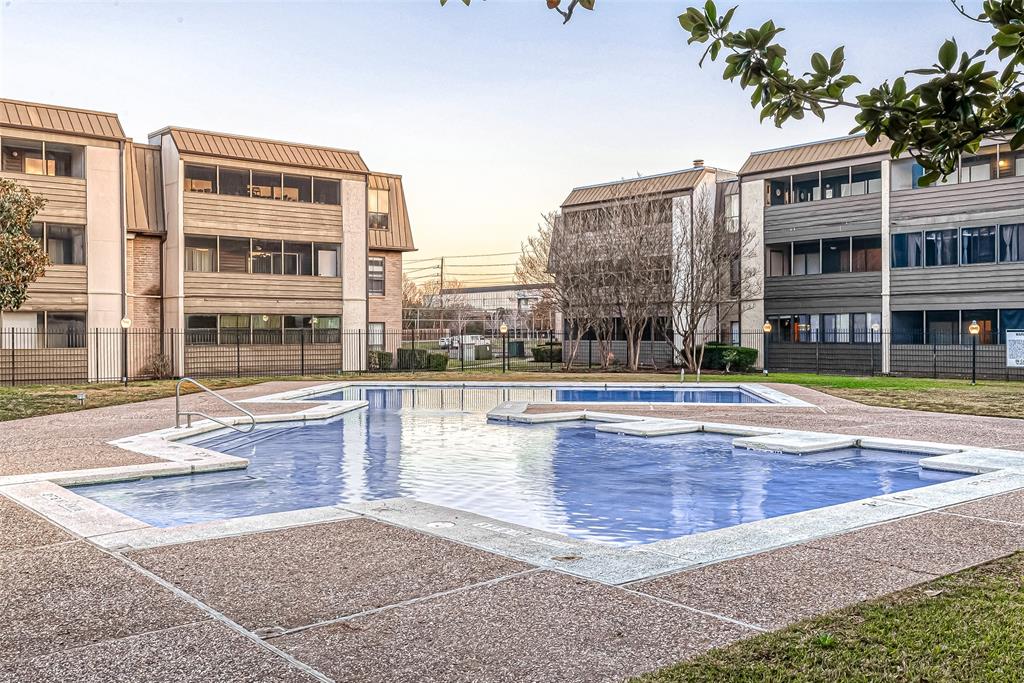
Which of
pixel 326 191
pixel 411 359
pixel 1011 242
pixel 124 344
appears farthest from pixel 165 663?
pixel 1011 242

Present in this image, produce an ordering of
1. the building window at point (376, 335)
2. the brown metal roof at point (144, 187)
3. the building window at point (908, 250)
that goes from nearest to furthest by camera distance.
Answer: the brown metal roof at point (144, 187)
the building window at point (908, 250)
the building window at point (376, 335)

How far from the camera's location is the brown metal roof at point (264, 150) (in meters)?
30.5

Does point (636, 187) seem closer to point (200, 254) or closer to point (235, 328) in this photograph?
point (235, 328)

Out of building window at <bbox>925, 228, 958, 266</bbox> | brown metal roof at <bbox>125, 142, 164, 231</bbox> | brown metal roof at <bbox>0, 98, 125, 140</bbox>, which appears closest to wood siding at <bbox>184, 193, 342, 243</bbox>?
brown metal roof at <bbox>125, 142, 164, 231</bbox>

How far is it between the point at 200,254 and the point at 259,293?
96.2 inches

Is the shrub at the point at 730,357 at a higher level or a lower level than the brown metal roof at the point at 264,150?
lower

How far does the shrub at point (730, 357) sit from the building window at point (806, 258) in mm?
4228

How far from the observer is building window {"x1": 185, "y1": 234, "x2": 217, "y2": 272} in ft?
101

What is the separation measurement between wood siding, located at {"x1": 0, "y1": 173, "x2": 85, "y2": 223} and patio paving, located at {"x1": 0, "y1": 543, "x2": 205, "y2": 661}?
2452 cm

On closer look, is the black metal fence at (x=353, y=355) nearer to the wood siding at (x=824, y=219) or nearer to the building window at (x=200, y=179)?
the wood siding at (x=824, y=219)

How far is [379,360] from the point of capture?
34.4m

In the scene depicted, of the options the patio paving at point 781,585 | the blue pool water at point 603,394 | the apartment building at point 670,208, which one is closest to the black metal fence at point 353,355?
the apartment building at point 670,208

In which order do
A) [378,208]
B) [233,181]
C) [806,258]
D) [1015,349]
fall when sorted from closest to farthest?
[1015,349]
[233,181]
[806,258]
[378,208]

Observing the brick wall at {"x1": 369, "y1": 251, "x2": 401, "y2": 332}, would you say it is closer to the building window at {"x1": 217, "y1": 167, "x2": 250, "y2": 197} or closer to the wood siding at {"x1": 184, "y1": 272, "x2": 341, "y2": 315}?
the wood siding at {"x1": 184, "y1": 272, "x2": 341, "y2": 315}
